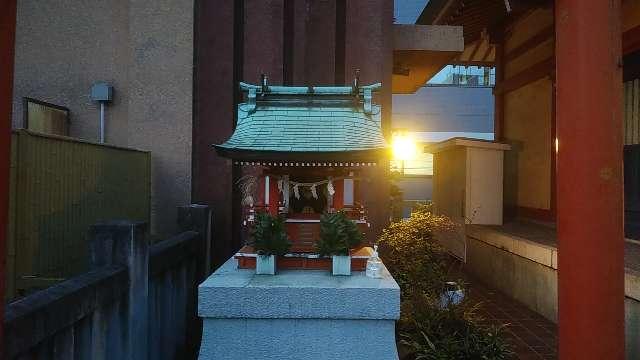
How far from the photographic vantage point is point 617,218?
4449 millimetres

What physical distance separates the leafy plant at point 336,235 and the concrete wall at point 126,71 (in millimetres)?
4257

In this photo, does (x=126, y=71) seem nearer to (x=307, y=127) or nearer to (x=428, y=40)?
(x=307, y=127)

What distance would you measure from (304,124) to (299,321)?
3.50 meters

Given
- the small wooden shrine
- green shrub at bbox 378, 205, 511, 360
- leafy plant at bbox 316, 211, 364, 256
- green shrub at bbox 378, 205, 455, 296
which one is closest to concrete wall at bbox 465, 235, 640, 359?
green shrub at bbox 378, 205, 511, 360

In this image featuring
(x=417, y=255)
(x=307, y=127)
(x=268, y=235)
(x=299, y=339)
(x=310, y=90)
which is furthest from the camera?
(x=417, y=255)

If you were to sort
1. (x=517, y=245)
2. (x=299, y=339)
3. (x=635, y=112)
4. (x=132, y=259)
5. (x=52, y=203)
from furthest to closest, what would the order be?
1. (x=517, y=245)
2. (x=635, y=112)
3. (x=299, y=339)
4. (x=52, y=203)
5. (x=132, y=259)

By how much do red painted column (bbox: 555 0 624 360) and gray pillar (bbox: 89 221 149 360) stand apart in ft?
16.9

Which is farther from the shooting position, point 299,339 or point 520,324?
point 520,324

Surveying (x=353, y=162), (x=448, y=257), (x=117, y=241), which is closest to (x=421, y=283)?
(x=353, y=162)

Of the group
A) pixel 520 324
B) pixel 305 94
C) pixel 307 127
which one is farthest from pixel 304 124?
pixel 520 324

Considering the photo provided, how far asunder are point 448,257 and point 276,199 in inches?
387

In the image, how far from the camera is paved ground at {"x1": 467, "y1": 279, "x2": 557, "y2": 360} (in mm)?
7512

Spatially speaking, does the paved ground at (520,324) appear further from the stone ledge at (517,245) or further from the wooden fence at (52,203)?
the wooden fence at (52,203)

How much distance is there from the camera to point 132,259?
512cm
